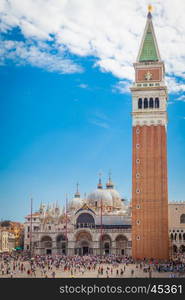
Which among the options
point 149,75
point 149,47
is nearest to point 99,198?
point 149,75

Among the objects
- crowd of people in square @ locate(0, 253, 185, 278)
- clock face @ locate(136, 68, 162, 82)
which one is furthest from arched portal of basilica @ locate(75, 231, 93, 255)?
clock face @ locate(136, 68, 162, 82)

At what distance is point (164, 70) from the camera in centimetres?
7725

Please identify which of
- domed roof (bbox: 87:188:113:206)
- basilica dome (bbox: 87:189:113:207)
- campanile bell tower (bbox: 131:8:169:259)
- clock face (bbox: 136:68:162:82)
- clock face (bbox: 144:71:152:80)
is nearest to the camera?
campanile bell tower (bbox: 131:8:169:259)

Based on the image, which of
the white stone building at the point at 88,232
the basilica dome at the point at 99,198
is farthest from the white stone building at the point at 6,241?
the basilica dome at the point at 99,198

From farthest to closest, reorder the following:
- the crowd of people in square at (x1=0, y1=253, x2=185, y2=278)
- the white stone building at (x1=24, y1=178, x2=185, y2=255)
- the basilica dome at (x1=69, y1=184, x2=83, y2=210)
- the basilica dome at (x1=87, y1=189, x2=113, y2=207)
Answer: the basilica dome at (x1=69, y1=184, x2=83, y2=210), the basilica dome at (x1=87, y1=189, x2=113, y2=207), the white stone building at (x1=24, y1=178, x2=185, y2=255), the crowd of people in square at (x1=0, y1=253, x2=185, y2=278)

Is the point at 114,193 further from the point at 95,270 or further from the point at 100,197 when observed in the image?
the point at 95,270

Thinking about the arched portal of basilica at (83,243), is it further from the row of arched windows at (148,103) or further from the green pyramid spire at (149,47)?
the green pyramid spire at (149,47)

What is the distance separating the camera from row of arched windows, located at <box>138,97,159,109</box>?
7375 cm

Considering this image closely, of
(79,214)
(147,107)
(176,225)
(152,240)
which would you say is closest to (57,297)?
(152,240)

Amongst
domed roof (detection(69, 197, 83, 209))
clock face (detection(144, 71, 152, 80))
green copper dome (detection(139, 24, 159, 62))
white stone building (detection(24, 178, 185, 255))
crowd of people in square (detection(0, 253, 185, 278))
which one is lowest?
crowd of people in square (detection(0, 253, 185, 278))

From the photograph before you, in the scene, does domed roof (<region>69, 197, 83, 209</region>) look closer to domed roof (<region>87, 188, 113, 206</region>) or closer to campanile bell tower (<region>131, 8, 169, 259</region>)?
domed roof (<region>87, 188, 113, 206</region>)

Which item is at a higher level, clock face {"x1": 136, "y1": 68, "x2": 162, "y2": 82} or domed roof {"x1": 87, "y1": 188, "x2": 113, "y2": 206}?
clock face {"x1": 136, "y1": 68, "x2": 162, "y2": 82}

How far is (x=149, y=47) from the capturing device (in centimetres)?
7612

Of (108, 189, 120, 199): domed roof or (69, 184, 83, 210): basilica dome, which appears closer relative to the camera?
(69, 184, 83, 210): basilica dome
